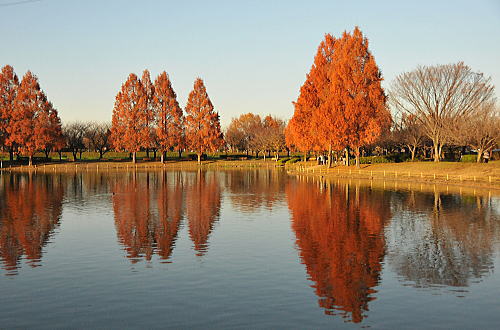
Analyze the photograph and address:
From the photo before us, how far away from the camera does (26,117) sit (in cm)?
9862

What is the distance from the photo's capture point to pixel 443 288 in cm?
1658

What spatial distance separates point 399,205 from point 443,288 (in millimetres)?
21864

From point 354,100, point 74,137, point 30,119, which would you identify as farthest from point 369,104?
point 74,137

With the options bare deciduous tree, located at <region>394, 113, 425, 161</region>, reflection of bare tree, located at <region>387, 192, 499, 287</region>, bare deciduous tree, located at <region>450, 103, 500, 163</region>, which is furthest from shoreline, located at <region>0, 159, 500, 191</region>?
bare deciduous tree, located at <region>394, 113, 425, 161</region>

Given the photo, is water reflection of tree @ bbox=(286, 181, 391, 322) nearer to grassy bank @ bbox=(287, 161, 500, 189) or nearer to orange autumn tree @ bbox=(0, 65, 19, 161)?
grassy bank @ bbox=(287, 161, 500, 189)

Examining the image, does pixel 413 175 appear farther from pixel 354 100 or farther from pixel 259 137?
pixel 259 137

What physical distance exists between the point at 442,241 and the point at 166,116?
3529 inches

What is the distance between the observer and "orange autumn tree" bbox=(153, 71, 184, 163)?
107 metres

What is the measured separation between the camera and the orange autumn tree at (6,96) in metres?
98.4

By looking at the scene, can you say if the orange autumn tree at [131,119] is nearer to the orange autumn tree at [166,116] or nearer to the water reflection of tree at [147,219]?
the orange autumn tree at [166,116]

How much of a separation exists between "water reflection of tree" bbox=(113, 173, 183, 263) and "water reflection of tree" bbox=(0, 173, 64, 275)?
3.96 m

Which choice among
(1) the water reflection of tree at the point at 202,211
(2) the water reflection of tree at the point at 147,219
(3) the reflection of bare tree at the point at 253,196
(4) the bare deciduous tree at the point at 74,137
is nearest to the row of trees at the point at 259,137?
(4) the bare deciduous tree at the point at 74,137

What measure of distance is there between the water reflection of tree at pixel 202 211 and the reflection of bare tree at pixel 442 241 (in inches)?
356

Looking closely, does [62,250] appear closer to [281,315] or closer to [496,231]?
[281,315]
